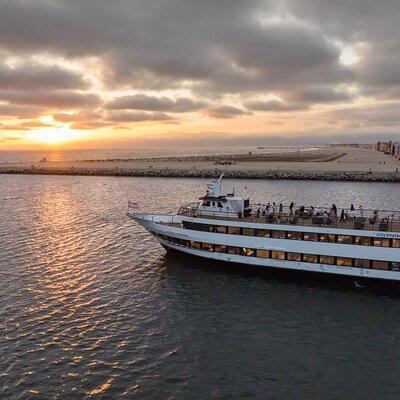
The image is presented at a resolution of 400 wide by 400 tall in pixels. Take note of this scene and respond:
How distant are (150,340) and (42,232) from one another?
101 ft

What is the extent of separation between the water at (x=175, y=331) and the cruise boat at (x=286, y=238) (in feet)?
5.42

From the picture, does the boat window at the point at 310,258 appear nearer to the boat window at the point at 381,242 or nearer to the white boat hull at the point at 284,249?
the white boat hull at the point at 284,249

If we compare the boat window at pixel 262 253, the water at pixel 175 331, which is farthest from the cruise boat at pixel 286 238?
the water at pixel 175 331

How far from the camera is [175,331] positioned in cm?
2422

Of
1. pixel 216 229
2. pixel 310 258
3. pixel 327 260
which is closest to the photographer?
pixel 327 260

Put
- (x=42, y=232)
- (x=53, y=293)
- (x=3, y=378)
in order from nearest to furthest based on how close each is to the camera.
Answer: (x=3, y=378) → (x=53, y=293) → (x=42, y=232)

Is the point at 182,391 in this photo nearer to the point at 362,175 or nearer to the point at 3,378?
the point at 3,378

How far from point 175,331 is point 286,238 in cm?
1275

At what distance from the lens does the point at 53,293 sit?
96.5 ft

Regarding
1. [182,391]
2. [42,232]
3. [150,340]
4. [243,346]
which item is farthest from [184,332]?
[42,232]

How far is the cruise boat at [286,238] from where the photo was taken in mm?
30406

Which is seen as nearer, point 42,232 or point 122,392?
point 122,392

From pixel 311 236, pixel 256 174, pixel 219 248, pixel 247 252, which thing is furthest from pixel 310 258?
pixel 256 174

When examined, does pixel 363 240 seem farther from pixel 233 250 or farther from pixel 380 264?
pixel 233 250
